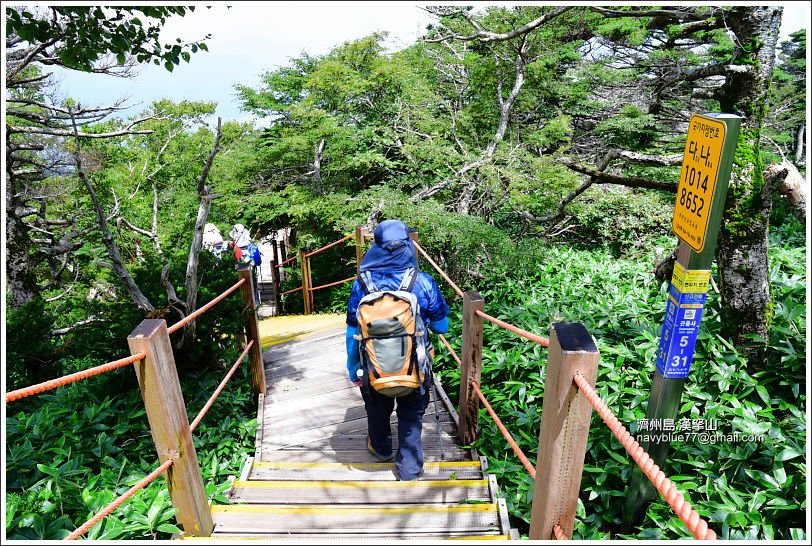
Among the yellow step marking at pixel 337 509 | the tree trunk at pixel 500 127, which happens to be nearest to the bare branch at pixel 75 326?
the yellow step marking at pixel 337 509

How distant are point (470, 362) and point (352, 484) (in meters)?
0.96

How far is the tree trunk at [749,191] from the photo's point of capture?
8.67ft

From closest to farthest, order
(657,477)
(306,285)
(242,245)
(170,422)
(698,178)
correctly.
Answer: (657,477) < (698,178) < (170,422) < (242,245) < (306,285)

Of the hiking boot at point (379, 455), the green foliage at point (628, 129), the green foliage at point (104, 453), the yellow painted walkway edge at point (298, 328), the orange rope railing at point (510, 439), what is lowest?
the hiking boot at point (379, 455)

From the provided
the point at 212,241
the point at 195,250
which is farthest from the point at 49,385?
the point at 212,241

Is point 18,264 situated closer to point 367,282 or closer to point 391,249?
point 367,282

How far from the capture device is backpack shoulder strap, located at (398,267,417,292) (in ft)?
8.59

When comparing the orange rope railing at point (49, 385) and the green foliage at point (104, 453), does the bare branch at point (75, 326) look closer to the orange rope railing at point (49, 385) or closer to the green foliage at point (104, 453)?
the green foliage at point (104, 453)

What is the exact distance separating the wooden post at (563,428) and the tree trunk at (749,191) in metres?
1.95

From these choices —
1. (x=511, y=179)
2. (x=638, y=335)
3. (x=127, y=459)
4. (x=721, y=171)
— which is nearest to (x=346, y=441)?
(x=127, y=459)

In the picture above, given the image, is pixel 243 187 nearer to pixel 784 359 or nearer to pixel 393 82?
pixel 393 82

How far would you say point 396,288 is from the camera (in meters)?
2.63

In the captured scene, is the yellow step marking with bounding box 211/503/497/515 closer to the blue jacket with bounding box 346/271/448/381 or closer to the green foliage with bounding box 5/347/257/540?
the green foliage with bounding box 5/347/257/540

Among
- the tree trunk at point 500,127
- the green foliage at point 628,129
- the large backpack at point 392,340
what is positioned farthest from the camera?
the green foliage at point 628,129
